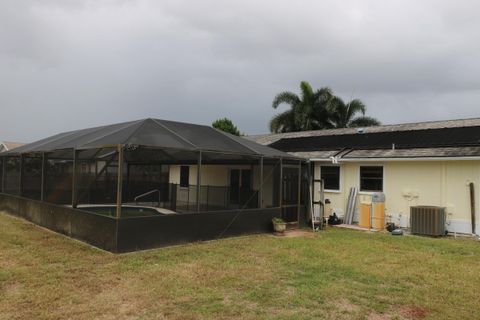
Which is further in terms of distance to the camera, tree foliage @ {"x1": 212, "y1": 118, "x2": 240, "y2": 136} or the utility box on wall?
tree foliage @ {"x1": 212, "y1": 118, "x2": 240, "y2": 136}

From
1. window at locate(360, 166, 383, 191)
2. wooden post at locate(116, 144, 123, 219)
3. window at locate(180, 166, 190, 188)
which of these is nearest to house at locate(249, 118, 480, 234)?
window at locate(360, 166, 383, 191)

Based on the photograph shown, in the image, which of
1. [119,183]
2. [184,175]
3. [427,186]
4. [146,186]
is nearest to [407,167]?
[427,186]

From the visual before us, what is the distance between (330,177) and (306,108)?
14689 millimetres

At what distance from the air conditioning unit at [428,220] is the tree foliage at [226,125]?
2643 cm

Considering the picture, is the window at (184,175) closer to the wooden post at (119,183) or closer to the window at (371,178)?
the window at (371,178)

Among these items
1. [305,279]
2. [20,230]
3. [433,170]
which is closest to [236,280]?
[305,279]

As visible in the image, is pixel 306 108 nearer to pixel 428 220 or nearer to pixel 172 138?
pixel 428 220

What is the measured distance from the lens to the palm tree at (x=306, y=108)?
28.2 metres

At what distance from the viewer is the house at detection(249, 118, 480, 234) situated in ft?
36.4

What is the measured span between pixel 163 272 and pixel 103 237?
7.54 feet

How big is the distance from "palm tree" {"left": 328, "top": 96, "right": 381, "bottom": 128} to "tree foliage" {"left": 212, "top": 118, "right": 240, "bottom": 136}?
11161 millimetres

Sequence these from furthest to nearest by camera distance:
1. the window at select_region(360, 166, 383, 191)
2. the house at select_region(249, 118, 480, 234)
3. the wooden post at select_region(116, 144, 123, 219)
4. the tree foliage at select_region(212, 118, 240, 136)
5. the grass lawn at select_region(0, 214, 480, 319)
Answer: the tree foliage at select_region(212, 118, 240, 136) < the window at select_region(360, 166, 383, 191) < the house at select_region(249, 118, 480, 234) < the wooden post at select_region(116, 144, 123, 219) < the grass lawn at select_region(0, 214, 480, 319)

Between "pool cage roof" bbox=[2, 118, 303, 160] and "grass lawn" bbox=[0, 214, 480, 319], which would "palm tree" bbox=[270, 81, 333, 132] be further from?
"grass lawn" bbox=[0, 214, 480, 319]

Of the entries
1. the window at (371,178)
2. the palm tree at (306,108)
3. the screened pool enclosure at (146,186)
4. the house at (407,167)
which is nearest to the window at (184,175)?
the screened pool enclosure at (146,186)
